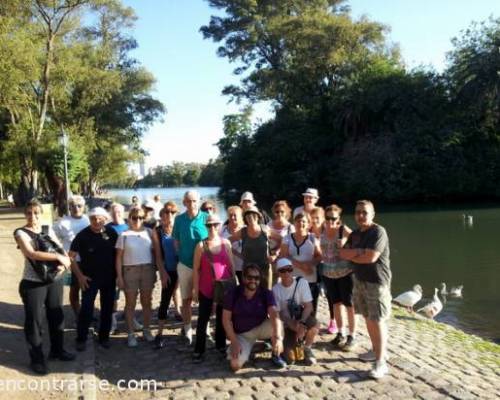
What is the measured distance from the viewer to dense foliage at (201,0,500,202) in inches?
1401

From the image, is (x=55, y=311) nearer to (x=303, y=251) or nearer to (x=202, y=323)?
(x=202, y=323)

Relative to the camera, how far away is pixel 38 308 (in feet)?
17.2

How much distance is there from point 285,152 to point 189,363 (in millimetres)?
36026

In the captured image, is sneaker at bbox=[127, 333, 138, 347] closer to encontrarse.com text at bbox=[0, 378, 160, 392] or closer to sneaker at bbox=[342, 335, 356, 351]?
encontrarse.com text at bbox=[0, 378, 160, 392]

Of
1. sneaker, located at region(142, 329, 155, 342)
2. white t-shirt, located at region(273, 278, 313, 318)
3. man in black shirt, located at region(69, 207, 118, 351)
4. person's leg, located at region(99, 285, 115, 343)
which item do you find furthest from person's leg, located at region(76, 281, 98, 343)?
white t-shirt, located at region(273, 278, 313, 318)

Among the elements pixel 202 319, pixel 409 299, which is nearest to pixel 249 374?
pixel 202 319

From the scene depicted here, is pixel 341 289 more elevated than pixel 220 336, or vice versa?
pixel 341 289

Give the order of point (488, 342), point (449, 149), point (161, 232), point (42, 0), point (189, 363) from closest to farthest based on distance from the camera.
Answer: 1. point (189, 363)
2. point (161, 232)
3. point (488, 342)
4. point (42, 0)
5. point (449, 149)

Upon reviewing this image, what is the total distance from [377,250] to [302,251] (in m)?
1.14

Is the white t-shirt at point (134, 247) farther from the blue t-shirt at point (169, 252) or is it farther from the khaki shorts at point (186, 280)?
the khaki shorts at point (186, 280)

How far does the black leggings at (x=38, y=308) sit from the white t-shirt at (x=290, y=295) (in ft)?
7.92

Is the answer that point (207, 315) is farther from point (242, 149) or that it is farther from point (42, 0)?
point (242, 149)

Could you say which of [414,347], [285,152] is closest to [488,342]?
[414,347]

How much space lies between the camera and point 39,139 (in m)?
28.1
